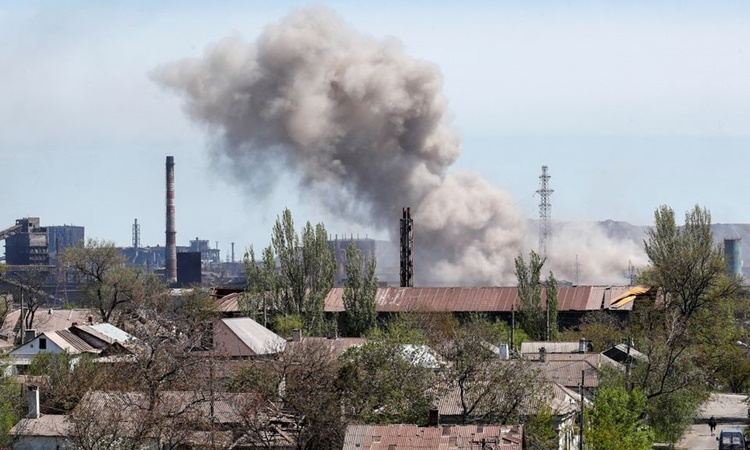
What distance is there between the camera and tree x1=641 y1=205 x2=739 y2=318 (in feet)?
221

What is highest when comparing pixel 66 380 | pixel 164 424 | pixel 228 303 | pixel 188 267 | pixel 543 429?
pixel 188 267

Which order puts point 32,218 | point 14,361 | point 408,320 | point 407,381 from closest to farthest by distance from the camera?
1. point 407,381
2. point 14,361
3. point 408,320
4. point 32,218

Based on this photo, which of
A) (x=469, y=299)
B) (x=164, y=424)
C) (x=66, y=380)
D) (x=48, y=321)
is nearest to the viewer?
(x=164, y=424)

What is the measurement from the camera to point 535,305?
74562 mm

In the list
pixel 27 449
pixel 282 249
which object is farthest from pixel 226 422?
pixel 282 249

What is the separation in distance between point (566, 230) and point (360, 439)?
126m

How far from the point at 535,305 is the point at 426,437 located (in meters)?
43.3

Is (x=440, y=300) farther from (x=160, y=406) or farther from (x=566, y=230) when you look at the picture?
(x=566, y=230)

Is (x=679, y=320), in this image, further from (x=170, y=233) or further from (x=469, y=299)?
(x=170, y=233)

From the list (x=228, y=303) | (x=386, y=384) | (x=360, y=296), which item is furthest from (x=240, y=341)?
(x=228, y=303)

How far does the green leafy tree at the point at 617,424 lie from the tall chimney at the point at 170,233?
413 ft

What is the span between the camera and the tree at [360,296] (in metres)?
75.4

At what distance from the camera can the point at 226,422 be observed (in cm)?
3731

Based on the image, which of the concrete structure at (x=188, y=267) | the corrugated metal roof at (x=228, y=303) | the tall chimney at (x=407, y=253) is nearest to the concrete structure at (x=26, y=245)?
the concrete structure at (x=188, y=267)
